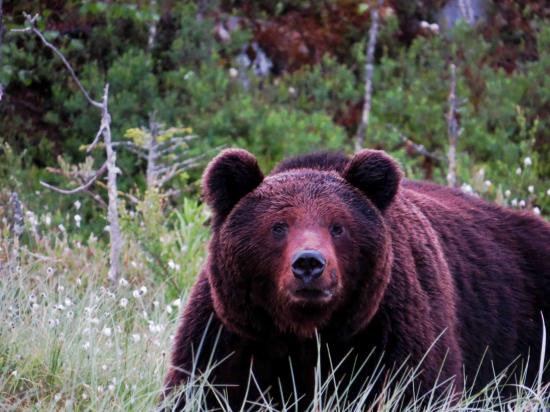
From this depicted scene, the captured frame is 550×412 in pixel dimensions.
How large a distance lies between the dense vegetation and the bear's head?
2066 millimetres

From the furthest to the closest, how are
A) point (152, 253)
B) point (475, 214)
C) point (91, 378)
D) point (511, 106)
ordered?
point (511, 106) → point (152, 253) → point (475, 214) → point (91, 378)

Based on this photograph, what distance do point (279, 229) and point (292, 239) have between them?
112mm

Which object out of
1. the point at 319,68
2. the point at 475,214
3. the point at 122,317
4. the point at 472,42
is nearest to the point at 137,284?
the point at 122,317

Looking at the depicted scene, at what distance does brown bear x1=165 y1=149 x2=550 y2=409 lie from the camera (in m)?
4.16

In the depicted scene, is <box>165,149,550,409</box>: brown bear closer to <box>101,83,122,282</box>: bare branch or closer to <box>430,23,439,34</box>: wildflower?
<box>101,83,122,282</box>: bare branch

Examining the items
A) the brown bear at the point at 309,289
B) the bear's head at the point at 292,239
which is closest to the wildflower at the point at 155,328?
the brown bear at the point at 309,289

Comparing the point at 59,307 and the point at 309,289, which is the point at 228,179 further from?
the point at 59,307

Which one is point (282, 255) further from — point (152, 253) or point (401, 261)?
point (152, 253)

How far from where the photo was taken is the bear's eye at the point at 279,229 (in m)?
4.21

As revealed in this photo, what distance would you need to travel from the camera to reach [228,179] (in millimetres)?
4352

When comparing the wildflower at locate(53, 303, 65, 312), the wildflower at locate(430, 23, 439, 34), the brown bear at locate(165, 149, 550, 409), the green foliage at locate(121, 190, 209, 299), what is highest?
the wildflower at locate(430, 23, 439, 34)

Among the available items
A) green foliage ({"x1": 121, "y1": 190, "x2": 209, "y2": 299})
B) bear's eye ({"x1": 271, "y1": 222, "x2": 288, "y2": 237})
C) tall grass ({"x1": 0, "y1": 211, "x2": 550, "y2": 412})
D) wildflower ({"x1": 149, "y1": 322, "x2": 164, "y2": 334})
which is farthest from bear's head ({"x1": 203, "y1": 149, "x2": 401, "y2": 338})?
green foliage ({"x1": 121, "y1": 190, "x2": 209, "y2": 299})

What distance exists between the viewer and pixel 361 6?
42.4 feet

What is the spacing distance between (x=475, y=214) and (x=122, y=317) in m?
1.95
